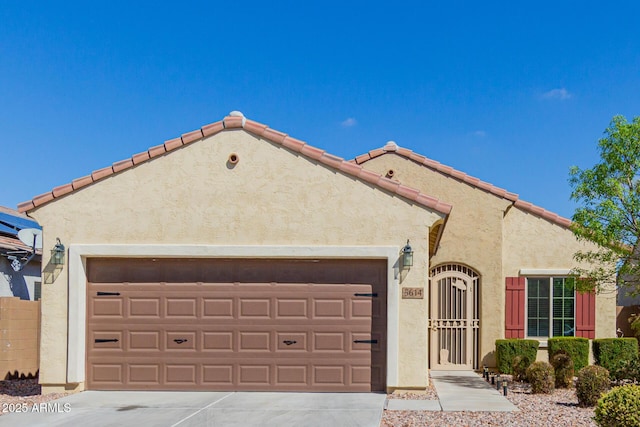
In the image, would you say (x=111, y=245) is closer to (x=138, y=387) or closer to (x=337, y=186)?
(x=138, y=387)

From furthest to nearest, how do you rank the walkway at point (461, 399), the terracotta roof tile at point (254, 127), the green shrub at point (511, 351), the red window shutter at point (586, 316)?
the red window shutter at point (586, 316) → the green shrub at point (511, 351) → the terracotta roof tile at point (254, 127) → the walkway at point (461, 399)

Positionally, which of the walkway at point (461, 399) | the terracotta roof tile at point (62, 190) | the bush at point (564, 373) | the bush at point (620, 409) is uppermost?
the terracotta roof tile at point (62, 190)

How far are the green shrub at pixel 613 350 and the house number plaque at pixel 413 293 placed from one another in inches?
239

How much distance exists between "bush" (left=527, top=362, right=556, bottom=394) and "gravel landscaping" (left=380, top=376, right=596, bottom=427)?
2.05 ft

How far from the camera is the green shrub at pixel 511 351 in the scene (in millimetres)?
15297

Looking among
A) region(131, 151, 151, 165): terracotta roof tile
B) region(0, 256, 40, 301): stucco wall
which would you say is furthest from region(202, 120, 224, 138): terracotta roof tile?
region(0, 256, 40, 301): stucco wall

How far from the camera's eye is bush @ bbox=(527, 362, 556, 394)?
1234 cm

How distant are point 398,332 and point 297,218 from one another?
2.68 meters

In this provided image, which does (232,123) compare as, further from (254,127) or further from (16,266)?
(16,266)

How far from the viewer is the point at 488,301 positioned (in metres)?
16.0

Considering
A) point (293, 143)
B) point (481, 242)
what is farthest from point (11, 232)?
point (481, 242)

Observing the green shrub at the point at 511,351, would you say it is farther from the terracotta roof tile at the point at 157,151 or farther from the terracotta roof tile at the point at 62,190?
the terracotta roof tile at the point at 62,190

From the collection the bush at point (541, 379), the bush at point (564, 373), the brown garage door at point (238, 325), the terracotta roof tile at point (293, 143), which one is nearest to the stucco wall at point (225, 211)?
the terracotta roof tile at point (293, 143)

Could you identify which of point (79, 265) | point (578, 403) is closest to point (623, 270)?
point (578, 403)
